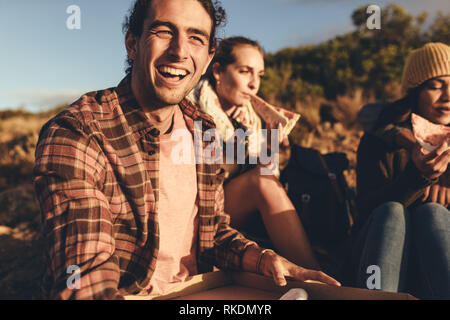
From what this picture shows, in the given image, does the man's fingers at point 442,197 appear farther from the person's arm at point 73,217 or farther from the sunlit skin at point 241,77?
the person's arm at point 73,217

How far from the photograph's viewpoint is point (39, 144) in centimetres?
150

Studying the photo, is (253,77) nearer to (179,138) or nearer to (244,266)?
(179,138)

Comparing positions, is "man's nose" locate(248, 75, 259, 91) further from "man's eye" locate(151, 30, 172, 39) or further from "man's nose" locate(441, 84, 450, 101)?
"man's eye" locate(151, 30, 172, 39)

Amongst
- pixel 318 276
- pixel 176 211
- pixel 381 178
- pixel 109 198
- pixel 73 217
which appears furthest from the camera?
pixel 381 178

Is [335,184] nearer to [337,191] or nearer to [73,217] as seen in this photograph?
[337,191]

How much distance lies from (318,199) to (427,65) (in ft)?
3.76

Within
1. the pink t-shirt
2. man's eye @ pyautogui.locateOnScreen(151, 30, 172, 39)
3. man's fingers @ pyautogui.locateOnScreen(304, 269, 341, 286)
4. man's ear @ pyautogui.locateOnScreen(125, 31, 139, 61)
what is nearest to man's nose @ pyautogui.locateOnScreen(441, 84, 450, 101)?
man's fingers @ pyautogui.locateOnScreen(304, 269, 341, 286)

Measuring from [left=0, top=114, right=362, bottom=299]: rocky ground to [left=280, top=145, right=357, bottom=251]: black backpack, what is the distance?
78.0 inches

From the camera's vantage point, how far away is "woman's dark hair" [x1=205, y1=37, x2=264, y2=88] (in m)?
3.33

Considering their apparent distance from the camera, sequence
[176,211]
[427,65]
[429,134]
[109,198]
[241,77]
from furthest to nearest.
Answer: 1. [241,77]
2. [427,65]
3. [429,134]
4. [176,211]
5. [109,198]

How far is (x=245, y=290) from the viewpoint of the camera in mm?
1865

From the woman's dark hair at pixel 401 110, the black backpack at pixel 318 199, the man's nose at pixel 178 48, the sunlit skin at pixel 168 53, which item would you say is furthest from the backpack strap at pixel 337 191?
the man's nose at pixel 178 48

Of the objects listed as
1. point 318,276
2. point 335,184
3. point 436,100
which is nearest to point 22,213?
point 335,184
